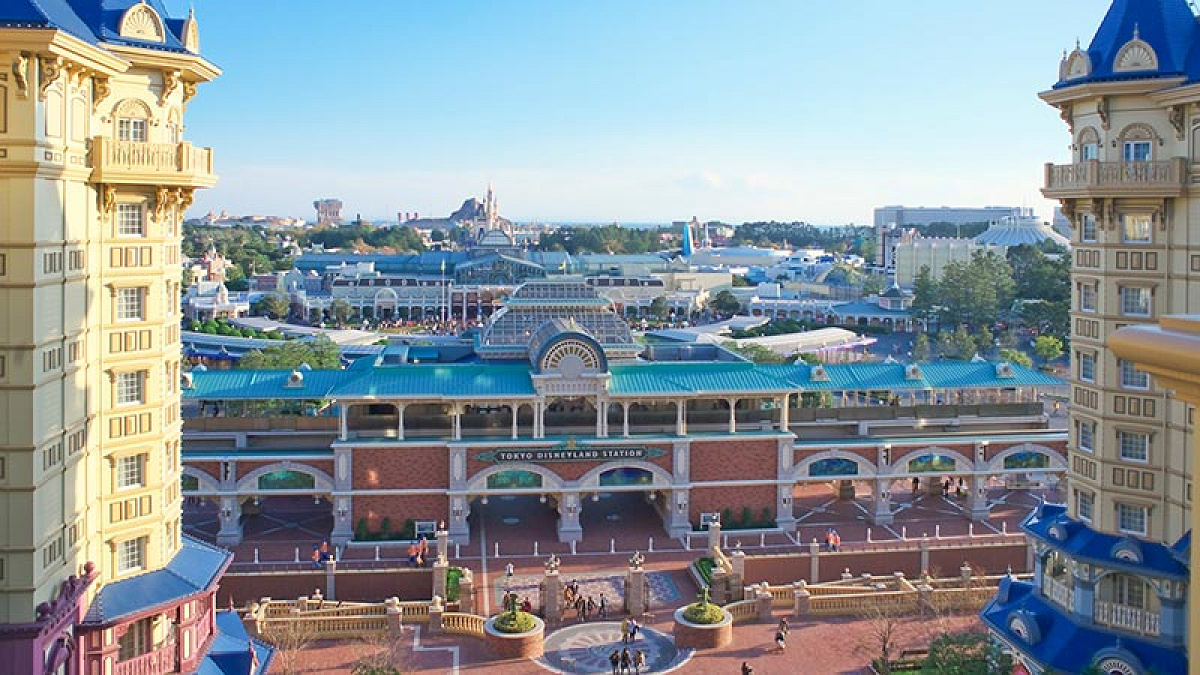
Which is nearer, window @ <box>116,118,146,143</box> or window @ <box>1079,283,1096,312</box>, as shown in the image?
window @ <box>116,118,146,143</box>

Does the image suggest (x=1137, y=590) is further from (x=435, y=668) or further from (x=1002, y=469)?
(x=1002, y=469)

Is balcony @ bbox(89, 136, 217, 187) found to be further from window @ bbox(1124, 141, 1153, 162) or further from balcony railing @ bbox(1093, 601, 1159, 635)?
balcony railing @ bbox(1093, 601, 1159, 635)

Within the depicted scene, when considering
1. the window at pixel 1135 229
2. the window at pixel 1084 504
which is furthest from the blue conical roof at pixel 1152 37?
the window at pixel 1084 504

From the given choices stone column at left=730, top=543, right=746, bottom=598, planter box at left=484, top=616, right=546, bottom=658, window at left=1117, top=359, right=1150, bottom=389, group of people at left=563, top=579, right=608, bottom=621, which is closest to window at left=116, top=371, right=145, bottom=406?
planter box at left=484, top=616, right=546, bottom=658

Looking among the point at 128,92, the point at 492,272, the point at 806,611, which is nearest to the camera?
the point at 128,92

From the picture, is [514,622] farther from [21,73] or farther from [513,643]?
[21,73]

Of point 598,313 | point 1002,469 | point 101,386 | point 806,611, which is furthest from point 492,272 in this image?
point 101,386

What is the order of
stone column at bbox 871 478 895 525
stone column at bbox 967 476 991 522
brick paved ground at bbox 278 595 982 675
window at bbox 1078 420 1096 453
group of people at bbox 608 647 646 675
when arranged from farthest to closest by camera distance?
stone column at bbox 967 476 991 522, stone column at bbox 871 478 895 525, brick paved ground at bbox 278 595 982 675, group of people at bbox 608 647 646 675, window at bbox 1078 420 1096 453
